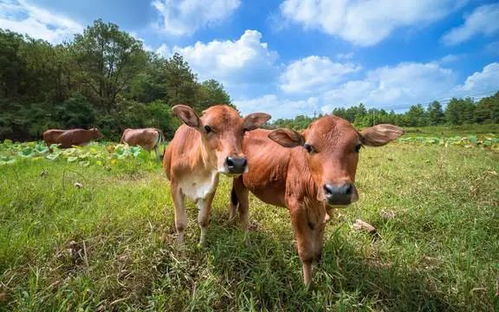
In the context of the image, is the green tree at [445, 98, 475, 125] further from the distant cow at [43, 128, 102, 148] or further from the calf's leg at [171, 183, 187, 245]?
the calf's leg at [171, 183, 187, 245]

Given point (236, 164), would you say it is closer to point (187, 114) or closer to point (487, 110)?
point (187, 114)

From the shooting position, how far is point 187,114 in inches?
130

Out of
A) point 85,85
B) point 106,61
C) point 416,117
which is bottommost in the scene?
point 416,117

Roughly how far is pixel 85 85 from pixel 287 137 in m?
35.1

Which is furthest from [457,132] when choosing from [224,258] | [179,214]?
[224,258]

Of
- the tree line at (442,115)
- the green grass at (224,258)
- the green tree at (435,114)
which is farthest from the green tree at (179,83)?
the green tree at (435,114)

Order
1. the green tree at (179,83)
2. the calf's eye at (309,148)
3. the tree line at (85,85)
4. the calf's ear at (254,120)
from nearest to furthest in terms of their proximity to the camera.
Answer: the calf's eye at (309,148), the calf's ear at (254,120), the tree line at (85,85), the green tree at (179,83)

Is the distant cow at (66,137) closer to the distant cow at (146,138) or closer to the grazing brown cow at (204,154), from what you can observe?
the distant cow at (146,138)

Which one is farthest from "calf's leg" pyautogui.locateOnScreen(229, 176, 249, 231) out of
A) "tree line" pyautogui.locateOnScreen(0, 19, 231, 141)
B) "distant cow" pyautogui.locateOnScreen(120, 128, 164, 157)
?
"tree line" pyautogui.locateOnScreen(0, 19, 231, 141)

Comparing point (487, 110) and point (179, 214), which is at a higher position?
point (179, 214)

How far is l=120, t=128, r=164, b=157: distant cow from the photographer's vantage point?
1112cm

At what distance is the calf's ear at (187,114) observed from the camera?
3254 millimetres

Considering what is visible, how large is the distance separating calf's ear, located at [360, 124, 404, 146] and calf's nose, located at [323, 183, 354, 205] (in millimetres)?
813

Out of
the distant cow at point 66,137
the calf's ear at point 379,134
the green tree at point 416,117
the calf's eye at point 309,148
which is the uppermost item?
the calf's ear at point 379,134
